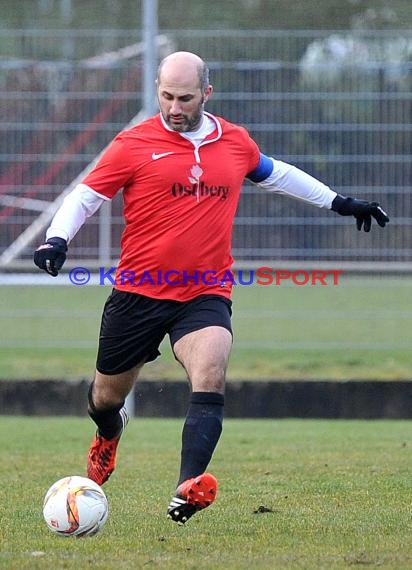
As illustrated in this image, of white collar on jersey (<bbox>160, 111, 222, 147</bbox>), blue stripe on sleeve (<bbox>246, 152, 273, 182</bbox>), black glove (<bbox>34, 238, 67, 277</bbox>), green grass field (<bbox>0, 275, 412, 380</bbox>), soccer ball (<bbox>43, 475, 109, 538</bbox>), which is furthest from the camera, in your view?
green grass field (<bbox>0, 275, 412, 380</bbox>)

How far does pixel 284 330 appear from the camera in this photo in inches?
500

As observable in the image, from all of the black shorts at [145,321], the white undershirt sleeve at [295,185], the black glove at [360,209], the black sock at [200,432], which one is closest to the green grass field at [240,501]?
the black sock at [200,432]

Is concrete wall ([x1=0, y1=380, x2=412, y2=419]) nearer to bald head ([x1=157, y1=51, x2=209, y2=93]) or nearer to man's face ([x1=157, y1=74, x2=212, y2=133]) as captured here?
man's face ([x1=157, y1=74, x2=212, y2=133])

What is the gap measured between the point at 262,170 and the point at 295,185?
22cm

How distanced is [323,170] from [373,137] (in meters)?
0.59

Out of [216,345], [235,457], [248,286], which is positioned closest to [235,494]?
[216,345]

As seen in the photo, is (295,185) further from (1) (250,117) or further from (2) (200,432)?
(1) (250,117)

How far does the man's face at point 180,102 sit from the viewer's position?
595 cm

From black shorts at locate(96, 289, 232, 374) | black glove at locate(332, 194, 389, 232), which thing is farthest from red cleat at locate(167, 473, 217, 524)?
black glove at locate(332, 194, 389, 232)

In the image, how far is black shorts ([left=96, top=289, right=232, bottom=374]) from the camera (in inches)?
237

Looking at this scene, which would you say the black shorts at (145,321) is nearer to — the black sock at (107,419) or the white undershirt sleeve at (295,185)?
the black sock at (107,419)

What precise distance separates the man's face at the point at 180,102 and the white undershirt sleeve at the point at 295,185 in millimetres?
678

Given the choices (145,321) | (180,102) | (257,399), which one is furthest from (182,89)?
(257,399)

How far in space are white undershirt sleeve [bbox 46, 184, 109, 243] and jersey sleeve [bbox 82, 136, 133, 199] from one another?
0.03 meters
